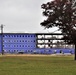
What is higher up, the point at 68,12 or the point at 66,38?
the point at 68,12

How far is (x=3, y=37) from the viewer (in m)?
154

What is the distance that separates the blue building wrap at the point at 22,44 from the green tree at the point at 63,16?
94.5m

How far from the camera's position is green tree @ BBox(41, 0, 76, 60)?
53375 mm

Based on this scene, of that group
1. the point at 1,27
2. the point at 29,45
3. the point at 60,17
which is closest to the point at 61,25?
the point at 60,17

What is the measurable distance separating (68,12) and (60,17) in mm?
1562

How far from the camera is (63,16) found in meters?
53.7

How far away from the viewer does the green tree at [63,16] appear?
175 ft

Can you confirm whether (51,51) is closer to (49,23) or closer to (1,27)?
(1,27)

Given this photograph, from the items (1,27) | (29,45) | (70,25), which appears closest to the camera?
(70,25)

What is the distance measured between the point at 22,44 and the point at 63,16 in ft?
325
